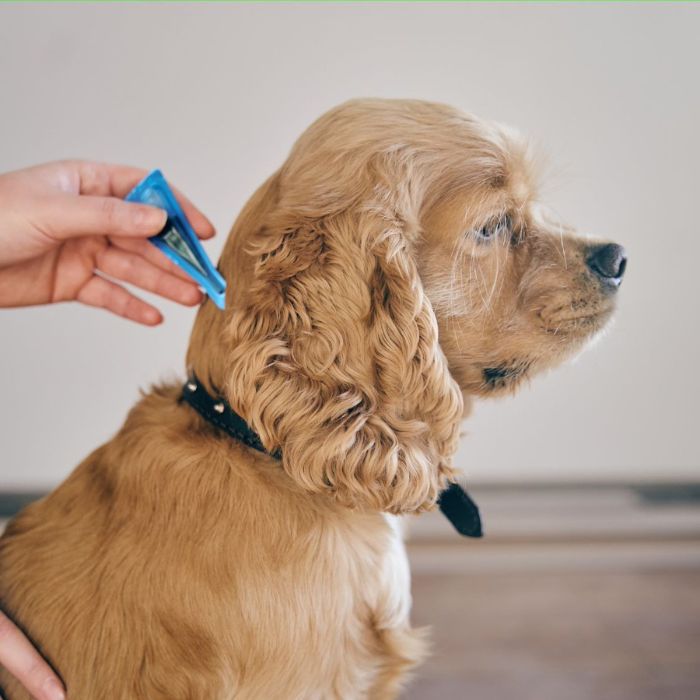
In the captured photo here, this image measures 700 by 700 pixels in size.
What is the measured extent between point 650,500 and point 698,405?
390mm

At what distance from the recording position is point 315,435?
112 cm

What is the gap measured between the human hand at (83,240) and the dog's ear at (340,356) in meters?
0.32

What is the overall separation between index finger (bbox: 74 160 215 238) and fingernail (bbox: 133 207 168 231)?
0.77ft

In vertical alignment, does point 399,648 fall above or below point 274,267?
below

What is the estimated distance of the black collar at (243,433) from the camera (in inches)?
47.6

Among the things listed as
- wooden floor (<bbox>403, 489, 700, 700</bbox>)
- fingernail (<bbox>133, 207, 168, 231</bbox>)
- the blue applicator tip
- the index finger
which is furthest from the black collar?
wooden floor (<bbox>403, 489, 700, 700</bbox>)

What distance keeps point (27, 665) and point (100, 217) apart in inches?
30.5

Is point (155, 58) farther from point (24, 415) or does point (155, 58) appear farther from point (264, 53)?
point (24, 415)

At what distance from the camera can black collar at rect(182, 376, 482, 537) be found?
121 cm

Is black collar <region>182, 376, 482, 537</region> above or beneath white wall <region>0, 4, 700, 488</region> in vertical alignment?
beneath

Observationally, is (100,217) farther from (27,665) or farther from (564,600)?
(564,600)

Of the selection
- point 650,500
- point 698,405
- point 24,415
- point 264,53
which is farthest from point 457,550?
point 264,53

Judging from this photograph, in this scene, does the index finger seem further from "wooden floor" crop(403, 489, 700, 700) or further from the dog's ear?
"wooden floor" crop(403, 489, 700, 700)

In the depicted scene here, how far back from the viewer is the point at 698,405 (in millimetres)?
2502
